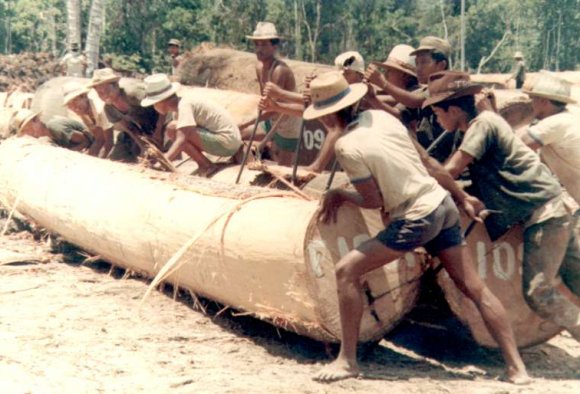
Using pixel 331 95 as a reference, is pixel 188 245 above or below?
below

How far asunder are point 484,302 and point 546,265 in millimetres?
664

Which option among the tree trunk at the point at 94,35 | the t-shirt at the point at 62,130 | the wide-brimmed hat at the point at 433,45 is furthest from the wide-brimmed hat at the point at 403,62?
the tree trunk at the point at 94,35

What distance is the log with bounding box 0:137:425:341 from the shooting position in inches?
199

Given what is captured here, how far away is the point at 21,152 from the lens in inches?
371

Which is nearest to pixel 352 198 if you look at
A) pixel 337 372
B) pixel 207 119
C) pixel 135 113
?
pixel 337 372

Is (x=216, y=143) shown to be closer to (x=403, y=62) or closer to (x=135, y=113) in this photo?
(x=135, y=113)

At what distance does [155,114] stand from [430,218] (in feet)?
18.8

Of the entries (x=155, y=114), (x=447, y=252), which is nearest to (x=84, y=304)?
(x=447, y=252)

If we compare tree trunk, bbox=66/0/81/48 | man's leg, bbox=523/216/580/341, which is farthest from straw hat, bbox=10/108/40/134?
tree trunk, bbox=66/0/81/48

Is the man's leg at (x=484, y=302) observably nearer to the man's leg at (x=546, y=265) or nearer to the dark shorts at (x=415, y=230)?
the dark shorts at (x=415, y=230)

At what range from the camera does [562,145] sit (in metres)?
5.91

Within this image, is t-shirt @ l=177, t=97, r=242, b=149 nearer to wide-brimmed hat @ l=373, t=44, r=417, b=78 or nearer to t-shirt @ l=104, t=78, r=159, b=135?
t-shirt @ l=104, t=78, r=159, b=135

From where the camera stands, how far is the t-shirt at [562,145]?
5.82m

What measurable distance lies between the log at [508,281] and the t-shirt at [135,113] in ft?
17.3
